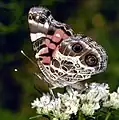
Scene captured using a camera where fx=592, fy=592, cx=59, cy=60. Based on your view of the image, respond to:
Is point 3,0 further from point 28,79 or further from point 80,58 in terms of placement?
point 80,58

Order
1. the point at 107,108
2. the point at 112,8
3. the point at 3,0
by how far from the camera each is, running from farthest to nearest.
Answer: the point at 112,8
the point at 3,0
the point at 107,108

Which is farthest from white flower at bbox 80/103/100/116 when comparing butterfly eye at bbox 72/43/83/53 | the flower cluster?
butterfly eye at bbox 72/43/83/53

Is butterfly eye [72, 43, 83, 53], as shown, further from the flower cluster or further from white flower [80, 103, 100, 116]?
white flower [80, 103, 100, 116]

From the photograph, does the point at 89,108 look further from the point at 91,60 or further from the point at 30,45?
the point at 30,45

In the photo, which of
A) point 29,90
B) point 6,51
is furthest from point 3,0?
point 29,90

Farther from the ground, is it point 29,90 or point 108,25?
point 108,25

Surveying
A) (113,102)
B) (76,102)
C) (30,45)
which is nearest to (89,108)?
(76,102)
